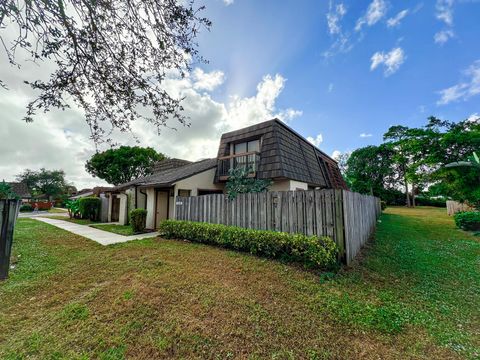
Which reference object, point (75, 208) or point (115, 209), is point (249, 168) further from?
point (75, 208)

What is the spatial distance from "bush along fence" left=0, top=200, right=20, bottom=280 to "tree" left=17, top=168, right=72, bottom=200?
5995 cm

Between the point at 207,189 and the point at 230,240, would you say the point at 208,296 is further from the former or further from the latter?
the point at 207,189

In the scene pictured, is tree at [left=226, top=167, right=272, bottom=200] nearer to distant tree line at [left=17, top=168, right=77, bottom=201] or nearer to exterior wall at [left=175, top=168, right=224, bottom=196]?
exterior wall at [left=175, top=168, right=224, bottom=196]

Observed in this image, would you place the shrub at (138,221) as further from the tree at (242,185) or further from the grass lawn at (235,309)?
the tree at (242,185)

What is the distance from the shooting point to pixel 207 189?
11562mm

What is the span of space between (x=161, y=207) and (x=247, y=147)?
20.6 feet

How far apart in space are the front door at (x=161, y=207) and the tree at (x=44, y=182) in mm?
54626

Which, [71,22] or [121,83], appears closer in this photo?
[71,22]

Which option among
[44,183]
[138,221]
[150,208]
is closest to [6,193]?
[138,221]

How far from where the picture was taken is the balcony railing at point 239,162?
995 cm

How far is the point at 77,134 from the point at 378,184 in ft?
136

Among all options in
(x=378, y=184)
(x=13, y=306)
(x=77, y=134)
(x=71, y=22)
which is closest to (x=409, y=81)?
(x=71, y=22)

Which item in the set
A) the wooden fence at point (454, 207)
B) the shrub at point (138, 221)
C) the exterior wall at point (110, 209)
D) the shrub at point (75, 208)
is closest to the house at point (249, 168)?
the shrub at point (138, 221)

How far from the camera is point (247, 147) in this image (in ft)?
37.1
